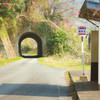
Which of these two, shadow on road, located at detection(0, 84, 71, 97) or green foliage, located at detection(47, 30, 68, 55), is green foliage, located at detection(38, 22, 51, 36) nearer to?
green foliage, located at detection(47, 30, 68, 55)

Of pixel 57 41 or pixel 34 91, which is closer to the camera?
pixel 34 91

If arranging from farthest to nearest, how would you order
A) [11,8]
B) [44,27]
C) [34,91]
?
1. [44,27]
2. [11,8]
3. [34,91]

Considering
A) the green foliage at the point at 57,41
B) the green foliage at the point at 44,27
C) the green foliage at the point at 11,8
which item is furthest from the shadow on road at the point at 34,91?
the green foliage at the point at 44,27

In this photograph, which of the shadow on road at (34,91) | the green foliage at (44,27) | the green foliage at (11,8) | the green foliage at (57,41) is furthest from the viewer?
the green foliage at (44,27)

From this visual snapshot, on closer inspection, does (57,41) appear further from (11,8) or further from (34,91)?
(34,91)

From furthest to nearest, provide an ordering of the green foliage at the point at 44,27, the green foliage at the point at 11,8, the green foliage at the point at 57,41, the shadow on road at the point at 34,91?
the green foliage at the point at 44,27, the green foliage at the point at 57,41, the green foliage at the point at 11,8, the shadow on road at the point at 34,91

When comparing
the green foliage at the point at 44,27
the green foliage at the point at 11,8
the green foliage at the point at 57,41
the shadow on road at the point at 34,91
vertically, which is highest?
the green foliage at the point at 11,8

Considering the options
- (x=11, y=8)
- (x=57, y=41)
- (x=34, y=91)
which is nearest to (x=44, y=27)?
(x=57, y=41)

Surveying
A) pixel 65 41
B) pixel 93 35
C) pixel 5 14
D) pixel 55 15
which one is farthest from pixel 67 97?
pixel 55 15

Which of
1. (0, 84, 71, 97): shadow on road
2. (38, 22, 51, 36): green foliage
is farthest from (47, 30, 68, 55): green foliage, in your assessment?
(0, 84, 71, 97): shadow on road

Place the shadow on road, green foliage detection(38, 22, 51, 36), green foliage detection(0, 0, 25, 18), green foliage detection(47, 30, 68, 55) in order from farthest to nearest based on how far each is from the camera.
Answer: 1. green foliage detection(38, 22, 51, 36)
2. green foliage detection(47, 30, 68, 55)
3. green foliage detection(0, 0, 25, 18)
4. the shadow on road

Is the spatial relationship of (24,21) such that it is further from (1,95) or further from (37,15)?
(1,95)

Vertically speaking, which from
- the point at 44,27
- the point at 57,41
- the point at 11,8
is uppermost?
the point at 11,8

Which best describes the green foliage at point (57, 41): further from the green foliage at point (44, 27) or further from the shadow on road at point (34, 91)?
the shadow on road at point (34, 91)
